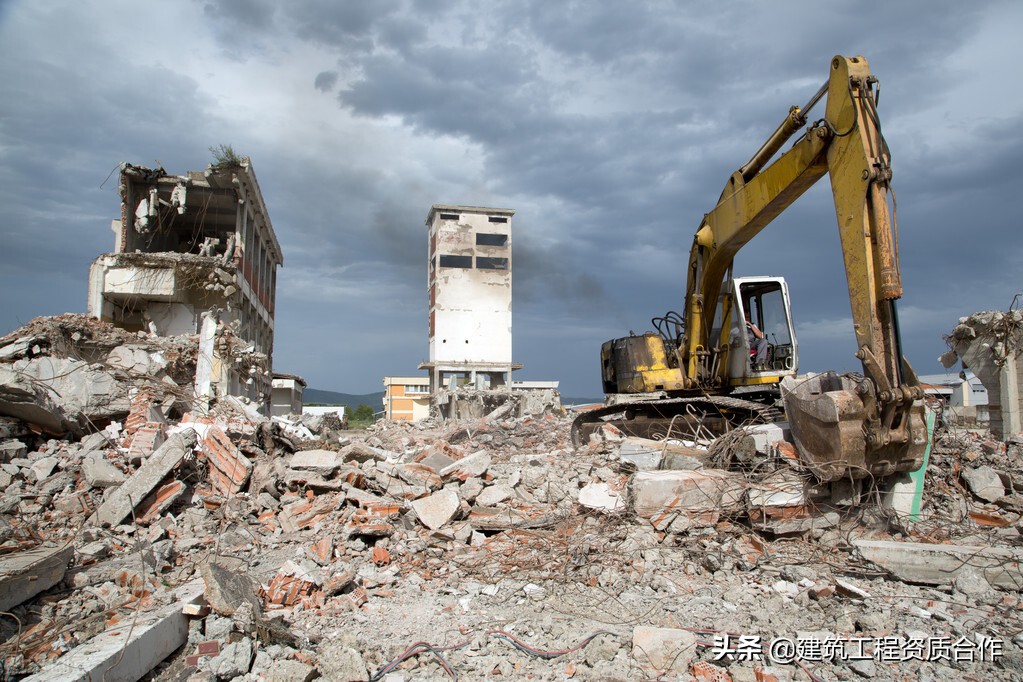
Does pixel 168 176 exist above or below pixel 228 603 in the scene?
above

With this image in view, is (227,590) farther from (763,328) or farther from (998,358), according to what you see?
(998,358)

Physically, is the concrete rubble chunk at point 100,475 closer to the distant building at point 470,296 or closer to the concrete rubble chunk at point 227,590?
the concrete rubble chunk at point 227,590

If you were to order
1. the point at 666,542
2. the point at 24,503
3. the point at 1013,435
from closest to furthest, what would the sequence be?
the point at 666,542 < the point at 24,503 < the point at 1013,435

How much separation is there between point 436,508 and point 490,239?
36.4 m

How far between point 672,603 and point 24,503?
616 cm

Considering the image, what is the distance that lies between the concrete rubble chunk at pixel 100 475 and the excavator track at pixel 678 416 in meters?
6.12

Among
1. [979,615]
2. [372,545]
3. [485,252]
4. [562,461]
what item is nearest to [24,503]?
[372,545]

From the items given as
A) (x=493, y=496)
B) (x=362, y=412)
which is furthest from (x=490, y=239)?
(x=493, y=496)

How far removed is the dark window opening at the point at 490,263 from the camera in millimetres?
41125

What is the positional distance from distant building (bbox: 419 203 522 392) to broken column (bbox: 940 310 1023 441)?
28.3m

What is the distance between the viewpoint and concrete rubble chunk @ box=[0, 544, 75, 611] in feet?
12.2

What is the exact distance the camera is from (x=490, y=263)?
41.3 metres

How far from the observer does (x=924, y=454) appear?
5.41m

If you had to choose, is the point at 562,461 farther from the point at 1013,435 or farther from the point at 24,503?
the point at 1013,435
